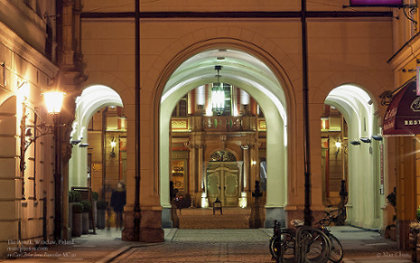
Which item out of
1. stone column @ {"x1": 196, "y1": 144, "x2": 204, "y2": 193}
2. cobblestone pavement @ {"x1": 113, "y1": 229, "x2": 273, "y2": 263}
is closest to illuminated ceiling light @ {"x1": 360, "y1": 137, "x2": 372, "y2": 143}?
cobblestone pavement @ {"x1": 113, "y1": 229, "x2": 273, "y2": 263}

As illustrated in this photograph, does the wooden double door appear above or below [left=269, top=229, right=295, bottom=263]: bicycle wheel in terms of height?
above

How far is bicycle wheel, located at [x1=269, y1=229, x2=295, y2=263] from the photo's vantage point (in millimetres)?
14102

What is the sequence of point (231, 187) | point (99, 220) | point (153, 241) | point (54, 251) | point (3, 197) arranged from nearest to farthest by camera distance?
1. point (3, 197)
2. point (54, 251)
3. point (153, 241)
4. point (99, 220)
5. point (231, 187)

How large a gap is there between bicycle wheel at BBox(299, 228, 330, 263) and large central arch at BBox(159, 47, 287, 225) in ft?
49.9

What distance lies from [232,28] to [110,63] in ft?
12.5

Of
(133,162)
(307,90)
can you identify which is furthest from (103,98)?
(307,90)

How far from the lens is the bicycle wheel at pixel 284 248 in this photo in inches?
555

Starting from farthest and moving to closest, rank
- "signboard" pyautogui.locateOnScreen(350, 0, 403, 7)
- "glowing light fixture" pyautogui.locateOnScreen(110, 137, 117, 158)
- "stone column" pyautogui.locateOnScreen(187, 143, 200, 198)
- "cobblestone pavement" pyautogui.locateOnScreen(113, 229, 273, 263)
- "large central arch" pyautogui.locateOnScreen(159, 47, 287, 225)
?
1. "stone column" pyautogui.locateOnScreen(187, 143, 200, 198)
2. "glowing light fixture" pyautogui.locateOnScreen(110, 137, 117, 158)
3. "large central arch" pyautogui.locateOnScreen(159, 47, 287, 225)
4. "signboard" pyautogui.locateOnScreen(350, 0, 403, 7)
5. "cobblestone pavement" pyautogui.locateOnScreen(113, 229, 273, 263)

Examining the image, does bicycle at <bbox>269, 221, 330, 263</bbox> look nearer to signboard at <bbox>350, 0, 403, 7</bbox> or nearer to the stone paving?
the stone paving

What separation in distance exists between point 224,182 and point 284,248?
97.2 ft

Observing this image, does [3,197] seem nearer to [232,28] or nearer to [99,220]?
[232,28]

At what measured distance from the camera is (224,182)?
4394 centimetres

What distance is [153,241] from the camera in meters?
22.7

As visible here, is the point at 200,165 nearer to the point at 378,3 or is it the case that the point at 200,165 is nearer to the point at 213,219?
the point at 213,219
